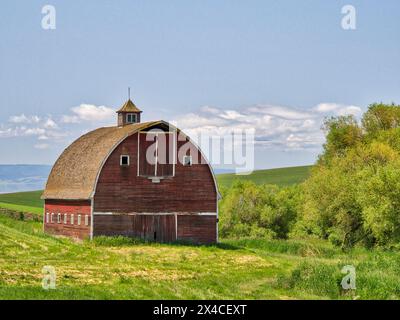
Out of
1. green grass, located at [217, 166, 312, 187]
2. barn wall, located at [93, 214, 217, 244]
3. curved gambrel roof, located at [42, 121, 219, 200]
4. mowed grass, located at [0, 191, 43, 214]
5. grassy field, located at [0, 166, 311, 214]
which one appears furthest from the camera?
green grass, located at [217, 166, 312, 187]

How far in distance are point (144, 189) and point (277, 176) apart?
255 ft

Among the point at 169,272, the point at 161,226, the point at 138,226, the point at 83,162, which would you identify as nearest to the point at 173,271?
the point at 169,272

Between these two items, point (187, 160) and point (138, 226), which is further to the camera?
point (187, 160)

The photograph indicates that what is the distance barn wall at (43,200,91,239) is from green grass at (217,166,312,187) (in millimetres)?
61741

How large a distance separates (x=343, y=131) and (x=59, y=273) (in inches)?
1483

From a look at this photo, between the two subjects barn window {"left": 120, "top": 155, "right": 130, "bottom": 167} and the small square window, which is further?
the small square window

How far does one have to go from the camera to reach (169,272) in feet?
96.5

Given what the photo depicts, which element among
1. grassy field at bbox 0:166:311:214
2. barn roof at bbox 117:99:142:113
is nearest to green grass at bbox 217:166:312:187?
grassy field at bbox 0:166:311:214

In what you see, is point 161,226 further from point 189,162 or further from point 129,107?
point 129,107

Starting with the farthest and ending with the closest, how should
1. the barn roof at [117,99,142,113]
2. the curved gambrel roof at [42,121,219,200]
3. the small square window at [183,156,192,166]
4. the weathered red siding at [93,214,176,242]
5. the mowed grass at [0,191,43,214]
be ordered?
the mowed grass at [0,191,43,214] → the barn roof at [117,99,142,113] → the small square window at [183,156,192,166] → the curved gambrel roof at [42,121,219,200] → the weathered red siding at [93,214,176,242]

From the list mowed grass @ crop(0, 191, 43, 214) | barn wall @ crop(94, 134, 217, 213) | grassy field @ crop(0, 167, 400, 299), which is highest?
barn wall @ crop(94, 134, 217, 213)

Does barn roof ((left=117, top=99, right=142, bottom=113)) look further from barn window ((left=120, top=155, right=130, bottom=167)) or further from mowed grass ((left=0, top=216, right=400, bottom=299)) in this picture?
mowed grass ((left=0, top=216, right=400, bottom=299))

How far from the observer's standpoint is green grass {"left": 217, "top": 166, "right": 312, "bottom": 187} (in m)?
112
